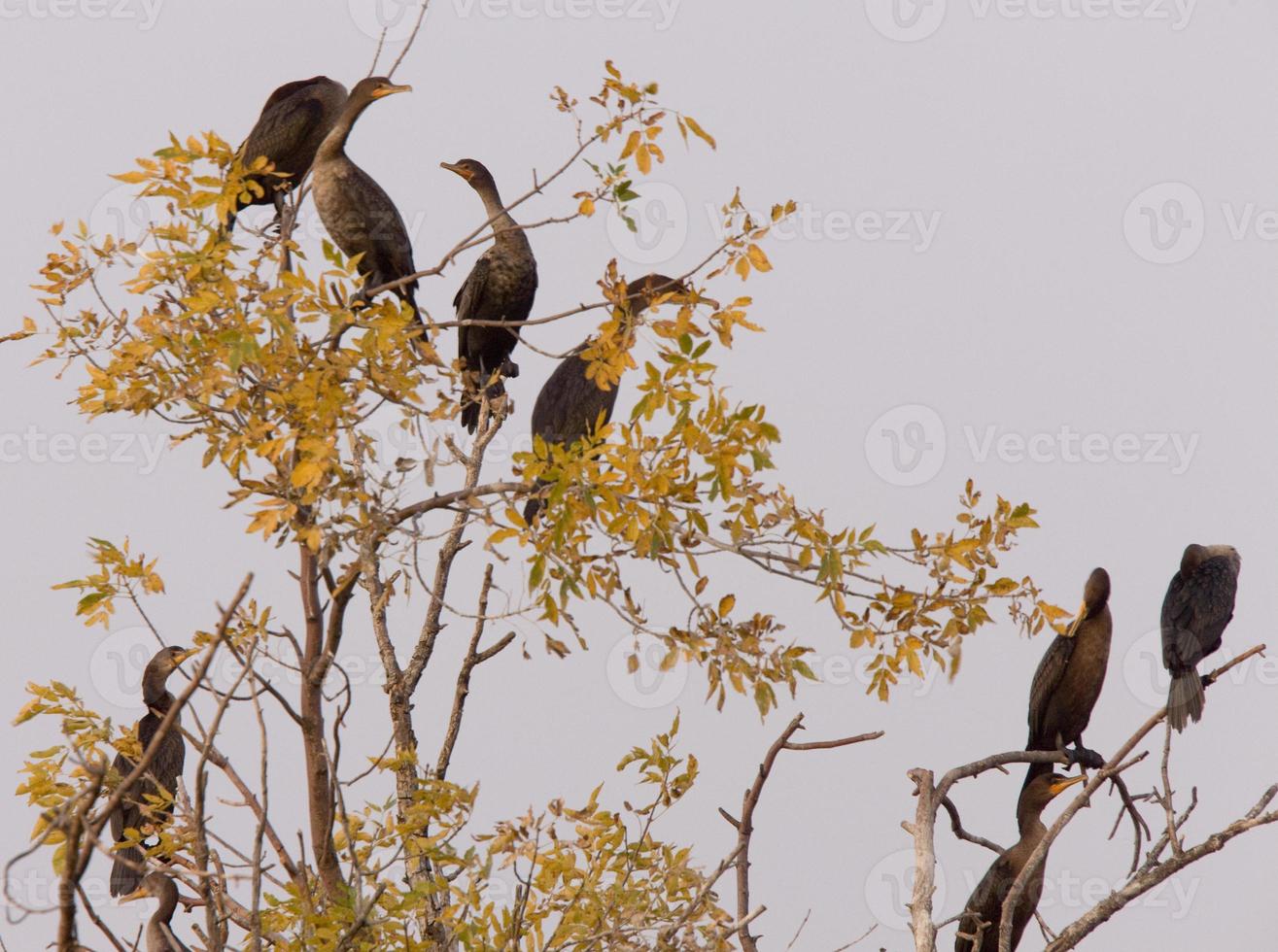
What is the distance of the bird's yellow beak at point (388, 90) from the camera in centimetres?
438

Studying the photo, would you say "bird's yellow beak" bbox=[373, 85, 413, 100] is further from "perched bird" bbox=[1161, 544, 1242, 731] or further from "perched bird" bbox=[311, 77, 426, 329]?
"perched bird" bbox=[1161, 544, 1242, 731]

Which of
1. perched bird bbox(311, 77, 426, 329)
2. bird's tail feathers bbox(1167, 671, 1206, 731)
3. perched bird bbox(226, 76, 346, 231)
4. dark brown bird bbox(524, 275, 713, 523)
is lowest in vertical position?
bird's tail feathers bbox(1167, 671, 1206, 731)

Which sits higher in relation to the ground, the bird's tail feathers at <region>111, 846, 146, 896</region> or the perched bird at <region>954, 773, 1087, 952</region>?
the perched bird at <region>954, 773, 1087, 952</region>

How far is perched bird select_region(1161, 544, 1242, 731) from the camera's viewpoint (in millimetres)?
4602

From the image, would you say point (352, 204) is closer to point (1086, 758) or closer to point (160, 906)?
point (160, 906)

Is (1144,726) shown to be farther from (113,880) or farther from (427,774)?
(113,880)

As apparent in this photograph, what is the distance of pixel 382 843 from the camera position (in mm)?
3400

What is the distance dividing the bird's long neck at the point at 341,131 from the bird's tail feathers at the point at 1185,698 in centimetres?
308

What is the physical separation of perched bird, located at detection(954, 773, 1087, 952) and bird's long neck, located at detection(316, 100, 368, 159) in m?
2.98

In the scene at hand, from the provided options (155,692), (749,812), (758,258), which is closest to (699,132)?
(758,258)

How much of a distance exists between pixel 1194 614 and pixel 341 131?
3.21m

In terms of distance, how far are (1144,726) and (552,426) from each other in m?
2.07

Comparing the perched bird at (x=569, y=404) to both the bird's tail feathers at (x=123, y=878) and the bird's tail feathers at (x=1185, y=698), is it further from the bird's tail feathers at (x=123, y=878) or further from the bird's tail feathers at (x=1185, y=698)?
the bird's tail feathers at (x=1185, y=698)

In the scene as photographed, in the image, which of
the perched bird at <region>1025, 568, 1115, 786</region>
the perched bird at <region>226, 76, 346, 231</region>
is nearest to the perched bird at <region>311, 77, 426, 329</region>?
the perched bird at <region>226, 76, 346, 231</region>
